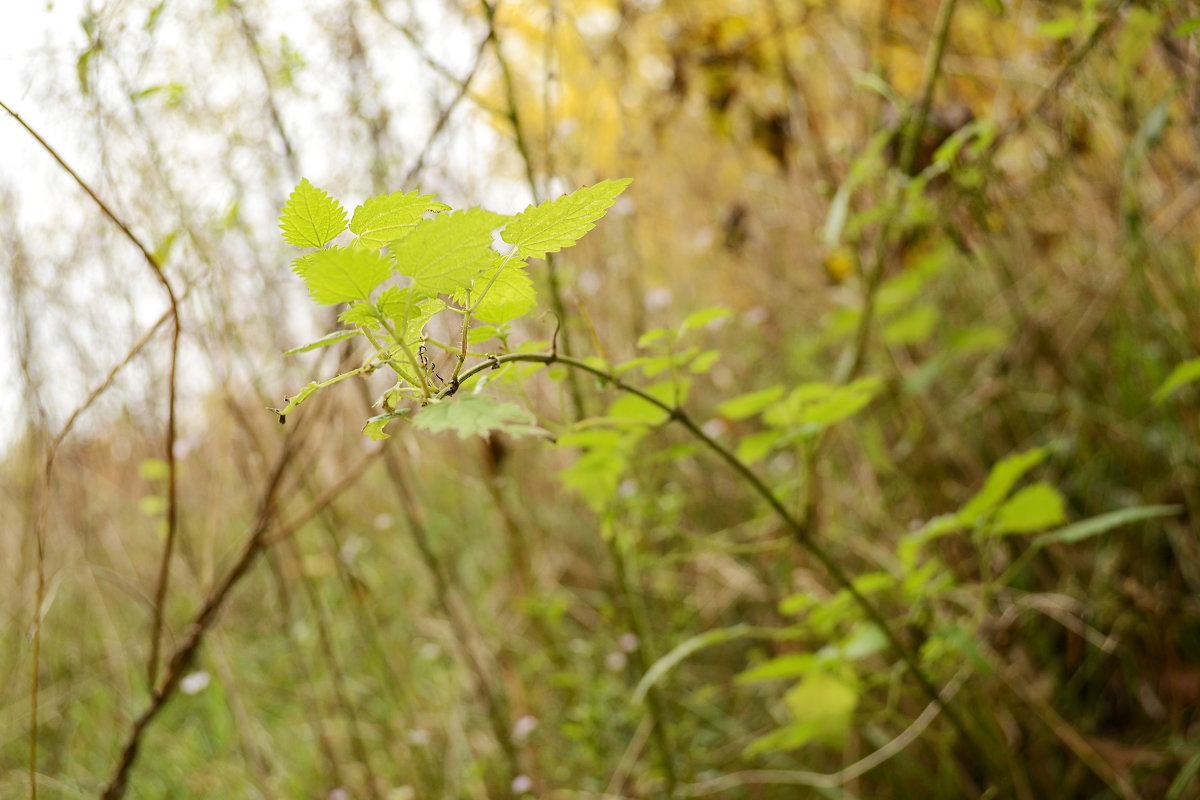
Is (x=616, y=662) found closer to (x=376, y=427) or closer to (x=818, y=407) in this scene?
(x=818, y=407)

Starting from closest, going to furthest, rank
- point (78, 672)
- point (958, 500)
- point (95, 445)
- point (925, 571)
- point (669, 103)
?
point (925, 571) → point (958, 500) → point (669, 103) → point (78, 672) → point (95, 445)

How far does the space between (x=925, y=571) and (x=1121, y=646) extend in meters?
0.70

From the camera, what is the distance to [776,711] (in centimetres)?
133

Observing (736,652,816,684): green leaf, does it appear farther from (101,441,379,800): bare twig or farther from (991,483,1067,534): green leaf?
(101,441,379,800): bare twig

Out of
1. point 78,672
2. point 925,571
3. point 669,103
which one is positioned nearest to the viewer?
point 925,571

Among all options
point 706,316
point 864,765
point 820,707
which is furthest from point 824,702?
point 706,316

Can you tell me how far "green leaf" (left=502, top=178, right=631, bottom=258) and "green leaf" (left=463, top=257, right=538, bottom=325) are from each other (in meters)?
0.02

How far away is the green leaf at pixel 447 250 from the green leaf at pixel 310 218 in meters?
0.03

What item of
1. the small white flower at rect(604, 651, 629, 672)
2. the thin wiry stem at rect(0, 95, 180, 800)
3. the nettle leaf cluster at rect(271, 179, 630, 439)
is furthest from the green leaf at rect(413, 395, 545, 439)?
the small white flower at rect(604, 651, 629, 672)

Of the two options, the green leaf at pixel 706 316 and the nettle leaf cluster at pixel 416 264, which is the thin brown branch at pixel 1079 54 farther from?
the nettle leaf cluster at pixel 416 264

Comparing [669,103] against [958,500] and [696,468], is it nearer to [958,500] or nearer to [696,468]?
[696,468]

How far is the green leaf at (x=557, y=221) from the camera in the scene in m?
0.40

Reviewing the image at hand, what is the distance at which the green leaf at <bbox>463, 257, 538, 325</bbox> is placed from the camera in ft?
1.40

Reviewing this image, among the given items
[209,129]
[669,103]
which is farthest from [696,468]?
[209,129]
